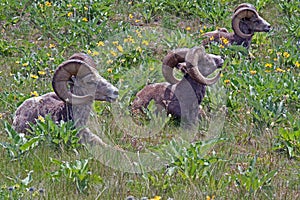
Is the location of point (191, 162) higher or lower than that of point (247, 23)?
lower

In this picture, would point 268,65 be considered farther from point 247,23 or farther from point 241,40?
point 247,23

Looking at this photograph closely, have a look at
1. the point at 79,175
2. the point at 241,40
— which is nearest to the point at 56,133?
the point at 79,175

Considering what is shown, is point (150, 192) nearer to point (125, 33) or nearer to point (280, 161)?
point (280, 161)

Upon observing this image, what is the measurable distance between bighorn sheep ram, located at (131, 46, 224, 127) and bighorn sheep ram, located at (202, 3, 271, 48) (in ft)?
9.93

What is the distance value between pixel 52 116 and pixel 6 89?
2.20 m

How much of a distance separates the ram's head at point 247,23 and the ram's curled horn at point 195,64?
3451mm

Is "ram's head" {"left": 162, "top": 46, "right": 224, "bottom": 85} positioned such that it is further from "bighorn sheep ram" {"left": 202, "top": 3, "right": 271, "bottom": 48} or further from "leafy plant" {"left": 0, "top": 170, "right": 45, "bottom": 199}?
"bighorn sheep ram" {"left": 202, "top": 3, "right": 271, "bottom": 48}

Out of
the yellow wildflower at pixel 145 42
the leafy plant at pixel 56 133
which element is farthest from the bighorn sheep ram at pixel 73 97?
the yellow wildflower at pixel 145 42

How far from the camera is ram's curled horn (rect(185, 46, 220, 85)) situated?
26.8 feet

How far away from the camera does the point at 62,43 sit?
39.5 feet

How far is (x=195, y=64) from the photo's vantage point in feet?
26.9

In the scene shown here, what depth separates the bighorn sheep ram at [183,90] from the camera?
8.38m

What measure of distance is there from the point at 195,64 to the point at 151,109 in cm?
82

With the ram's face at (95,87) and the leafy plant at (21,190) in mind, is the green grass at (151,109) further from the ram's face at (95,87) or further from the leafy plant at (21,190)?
the ram's face at (95,87)
